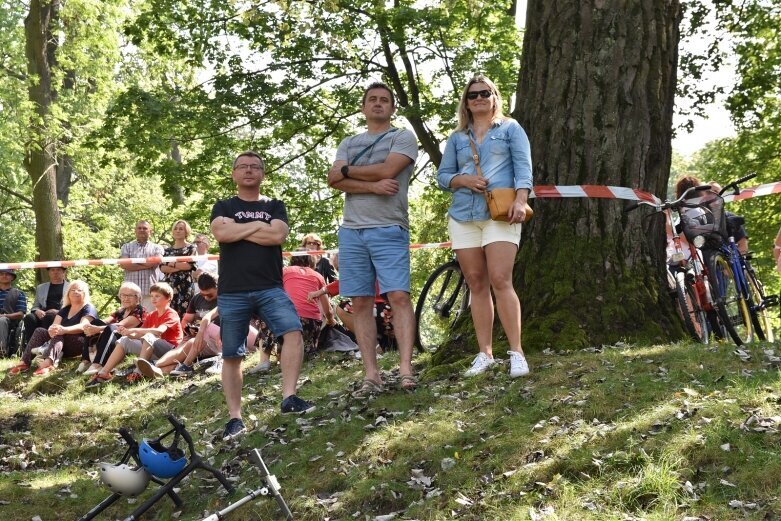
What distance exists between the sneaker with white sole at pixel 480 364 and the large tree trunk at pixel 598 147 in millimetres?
754

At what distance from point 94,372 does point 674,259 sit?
7024 mm

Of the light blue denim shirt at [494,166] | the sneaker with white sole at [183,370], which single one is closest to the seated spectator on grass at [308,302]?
the sneaker with white sole at [183,370]

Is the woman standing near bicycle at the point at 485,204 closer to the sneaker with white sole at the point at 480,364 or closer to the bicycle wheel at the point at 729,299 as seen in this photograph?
the sneaker with white sole at the point at 480,364

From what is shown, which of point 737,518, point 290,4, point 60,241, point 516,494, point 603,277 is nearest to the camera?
point 737,518

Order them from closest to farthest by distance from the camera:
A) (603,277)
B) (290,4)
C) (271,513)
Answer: (271,513)
(603,277)
(290,4)

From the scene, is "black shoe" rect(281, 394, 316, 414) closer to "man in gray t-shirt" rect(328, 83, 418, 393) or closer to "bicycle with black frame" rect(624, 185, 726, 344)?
"man in gray t-shirt" rect(328, 83, 418, 393)

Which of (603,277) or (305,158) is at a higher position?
(305,158)

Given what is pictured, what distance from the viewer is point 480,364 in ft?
21.6

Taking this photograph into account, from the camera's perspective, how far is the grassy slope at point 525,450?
14.2ft

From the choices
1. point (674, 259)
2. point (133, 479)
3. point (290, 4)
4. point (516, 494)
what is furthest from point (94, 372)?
point (516, 494)

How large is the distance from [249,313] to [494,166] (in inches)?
80.2

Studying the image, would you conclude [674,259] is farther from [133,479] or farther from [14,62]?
[14,62]

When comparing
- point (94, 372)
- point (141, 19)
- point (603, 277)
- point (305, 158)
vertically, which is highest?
point (141, 19)

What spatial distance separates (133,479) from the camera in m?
5.48
